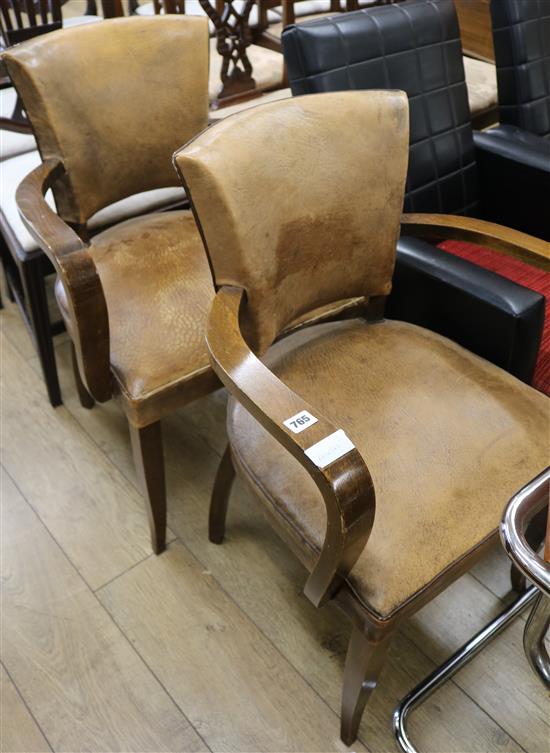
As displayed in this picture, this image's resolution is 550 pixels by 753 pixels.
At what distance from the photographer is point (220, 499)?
1.32 metres

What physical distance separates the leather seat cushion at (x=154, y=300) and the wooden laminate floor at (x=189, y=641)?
1.43 ft

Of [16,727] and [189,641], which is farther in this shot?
[189,641]

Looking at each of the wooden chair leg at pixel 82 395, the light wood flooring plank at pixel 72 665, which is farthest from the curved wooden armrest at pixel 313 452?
the wooden chair leg at pixel 82 395

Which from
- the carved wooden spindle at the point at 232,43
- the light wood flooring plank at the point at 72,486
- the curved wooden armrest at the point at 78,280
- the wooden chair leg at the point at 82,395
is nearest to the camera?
the curved wooden armrest at the point at 78,280

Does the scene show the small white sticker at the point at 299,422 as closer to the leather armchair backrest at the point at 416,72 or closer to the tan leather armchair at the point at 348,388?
the tan leather armchair at the point at 348,388

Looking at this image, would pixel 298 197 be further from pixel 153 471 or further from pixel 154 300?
pixel 153 471

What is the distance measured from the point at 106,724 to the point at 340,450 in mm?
744

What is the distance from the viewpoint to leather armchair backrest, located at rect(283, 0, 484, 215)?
49.4 inches

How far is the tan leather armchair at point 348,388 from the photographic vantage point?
83 cm

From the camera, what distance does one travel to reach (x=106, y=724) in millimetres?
1127

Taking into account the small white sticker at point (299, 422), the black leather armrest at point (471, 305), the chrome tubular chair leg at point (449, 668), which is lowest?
the chrome tubular chair leg at point (449, 668)

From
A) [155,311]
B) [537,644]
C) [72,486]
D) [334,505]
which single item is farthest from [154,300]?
[537,644]

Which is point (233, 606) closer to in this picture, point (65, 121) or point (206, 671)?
point (206, 671)

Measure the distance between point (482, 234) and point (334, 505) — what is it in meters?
0.71
